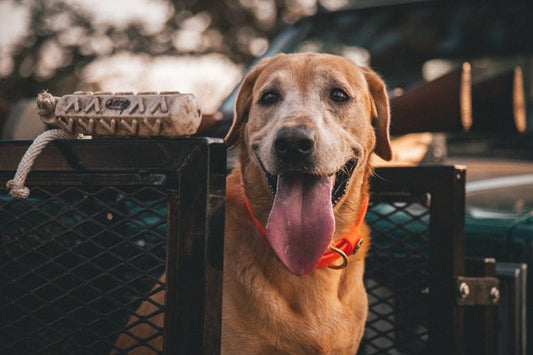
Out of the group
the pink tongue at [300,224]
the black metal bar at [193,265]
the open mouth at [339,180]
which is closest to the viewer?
the black metal bar at [193,265]

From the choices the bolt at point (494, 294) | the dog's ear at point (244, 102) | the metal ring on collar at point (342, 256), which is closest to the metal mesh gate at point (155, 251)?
the bolt at point (494, 294)

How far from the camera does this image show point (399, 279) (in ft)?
7.08

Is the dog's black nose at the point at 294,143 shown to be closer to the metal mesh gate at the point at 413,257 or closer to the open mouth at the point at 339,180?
the open mouth at the point at 339,180

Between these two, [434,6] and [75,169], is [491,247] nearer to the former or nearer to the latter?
[75,169]

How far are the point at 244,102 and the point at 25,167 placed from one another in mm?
1085

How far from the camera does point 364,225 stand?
7.25 feet

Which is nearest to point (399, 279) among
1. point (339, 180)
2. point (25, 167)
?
point (339, 180)

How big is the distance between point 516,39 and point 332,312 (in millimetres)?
2407

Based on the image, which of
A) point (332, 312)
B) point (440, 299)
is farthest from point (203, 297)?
point (440, 299)

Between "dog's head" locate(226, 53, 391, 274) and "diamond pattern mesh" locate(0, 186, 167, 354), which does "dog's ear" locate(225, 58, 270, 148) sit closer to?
"dog's head" locate(226, 53, 391, 274)

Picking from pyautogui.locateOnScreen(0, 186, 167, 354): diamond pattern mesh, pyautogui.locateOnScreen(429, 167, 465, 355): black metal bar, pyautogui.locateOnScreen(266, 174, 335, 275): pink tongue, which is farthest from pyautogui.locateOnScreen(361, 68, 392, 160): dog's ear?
pyautogui.locateOnScreen(0, 186, 167, 354): diamond pattern mesh

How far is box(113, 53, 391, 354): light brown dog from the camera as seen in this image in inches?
70.3

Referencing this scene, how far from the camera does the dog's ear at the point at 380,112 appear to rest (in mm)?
2295

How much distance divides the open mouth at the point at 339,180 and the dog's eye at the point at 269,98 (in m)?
0.26
